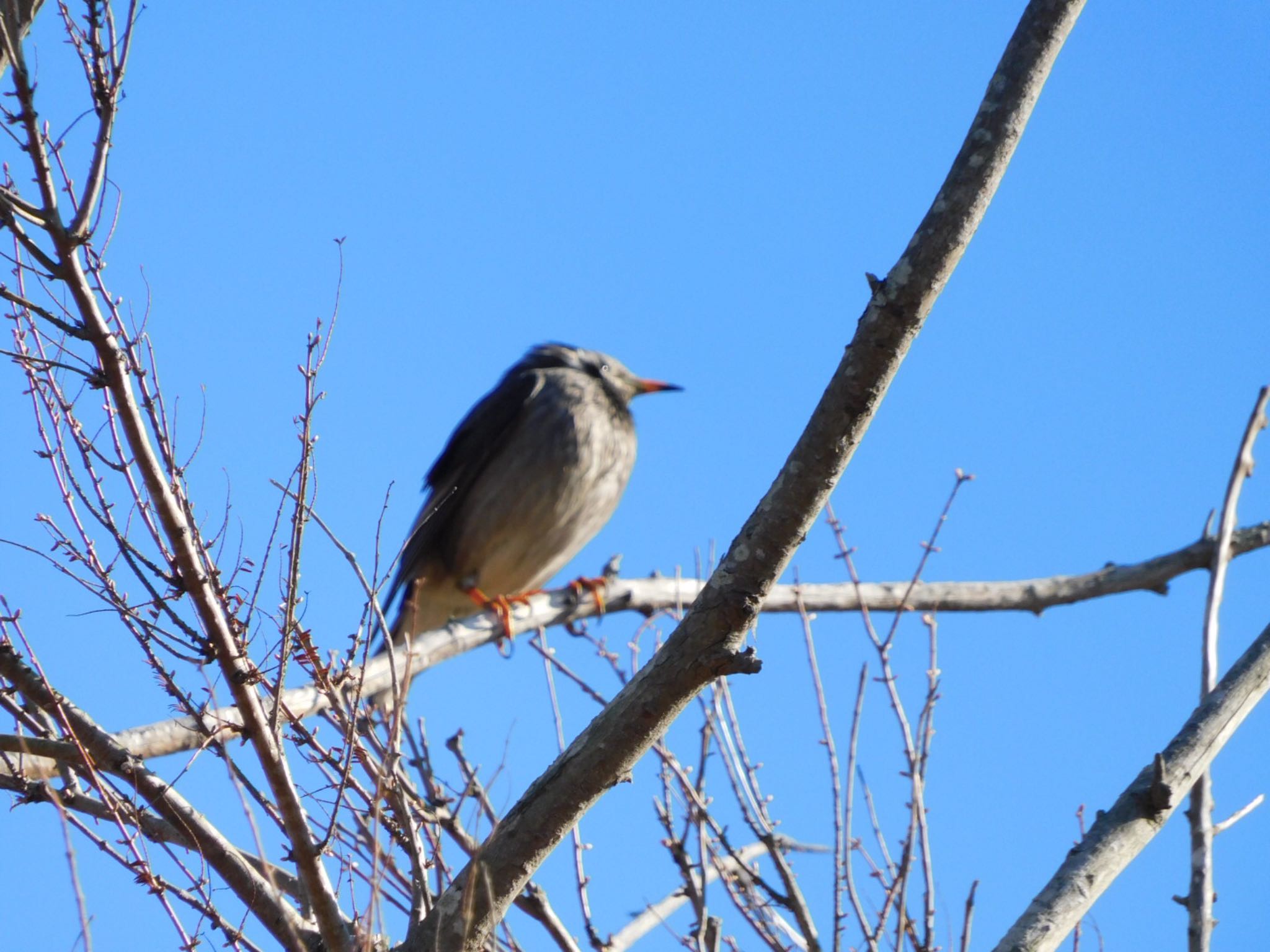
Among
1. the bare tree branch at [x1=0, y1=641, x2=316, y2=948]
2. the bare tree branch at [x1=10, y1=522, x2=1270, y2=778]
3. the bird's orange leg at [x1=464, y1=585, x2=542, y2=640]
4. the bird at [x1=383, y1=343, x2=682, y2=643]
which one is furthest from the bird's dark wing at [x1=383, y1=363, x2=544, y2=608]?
the bare tree branch at [x1=0, y1=641, x2=316, y2=948]

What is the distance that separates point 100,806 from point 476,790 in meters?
0.81

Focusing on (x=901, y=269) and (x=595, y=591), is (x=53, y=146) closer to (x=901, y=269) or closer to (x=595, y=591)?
(x=901, y=269)

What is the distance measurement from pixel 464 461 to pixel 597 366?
3.68 ft

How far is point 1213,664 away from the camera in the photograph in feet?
9.09

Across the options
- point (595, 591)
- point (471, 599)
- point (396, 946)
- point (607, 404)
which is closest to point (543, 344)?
point (607, 404)

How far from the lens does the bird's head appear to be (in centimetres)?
753

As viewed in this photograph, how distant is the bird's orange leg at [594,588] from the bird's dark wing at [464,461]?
108 cm

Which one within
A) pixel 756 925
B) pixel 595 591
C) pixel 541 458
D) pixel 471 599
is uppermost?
pixel 541 458

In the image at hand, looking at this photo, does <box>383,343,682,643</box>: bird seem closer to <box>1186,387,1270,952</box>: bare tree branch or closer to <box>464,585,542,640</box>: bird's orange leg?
<box>464,585,542,640</box>: bird's orange leg

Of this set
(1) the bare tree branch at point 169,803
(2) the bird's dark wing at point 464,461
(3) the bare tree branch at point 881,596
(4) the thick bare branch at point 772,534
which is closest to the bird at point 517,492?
(2) the bird's dark wing at point 464,461

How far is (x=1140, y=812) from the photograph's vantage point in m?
2.45

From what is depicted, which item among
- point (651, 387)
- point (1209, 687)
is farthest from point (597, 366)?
point (1209, 687)

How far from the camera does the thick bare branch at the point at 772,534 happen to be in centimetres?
217

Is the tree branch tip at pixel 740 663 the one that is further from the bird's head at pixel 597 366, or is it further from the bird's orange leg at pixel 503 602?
the bird's head at pixel 597 366
